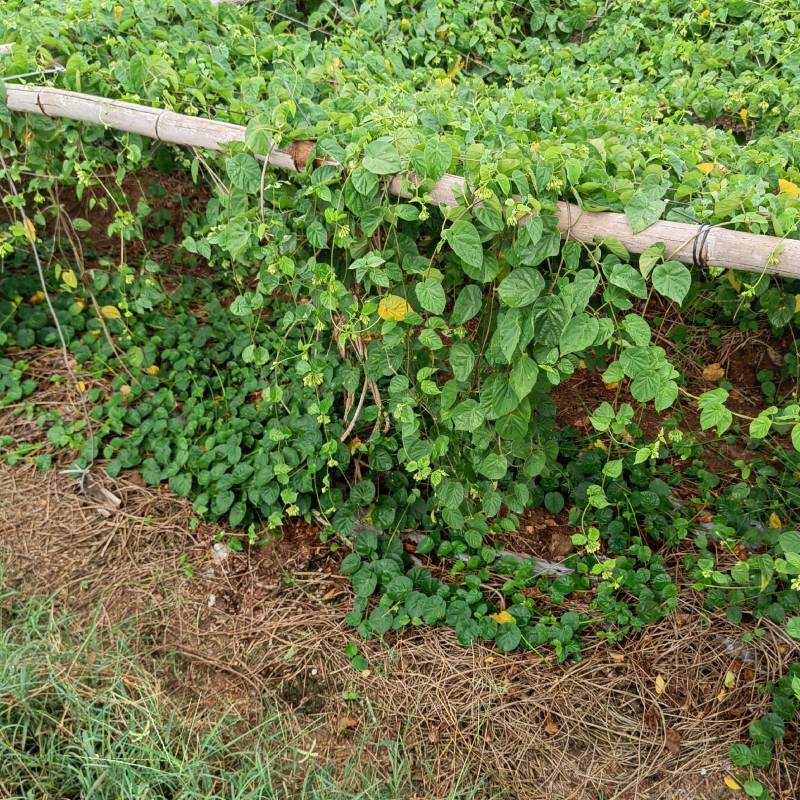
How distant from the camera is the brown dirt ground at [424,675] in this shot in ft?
6.22

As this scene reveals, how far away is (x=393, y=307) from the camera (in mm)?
1763

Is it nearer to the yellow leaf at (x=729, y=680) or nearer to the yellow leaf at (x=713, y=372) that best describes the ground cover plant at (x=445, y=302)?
the yellow leaf at (x=713, y=372)

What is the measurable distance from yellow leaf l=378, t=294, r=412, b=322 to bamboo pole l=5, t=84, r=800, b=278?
274 mm

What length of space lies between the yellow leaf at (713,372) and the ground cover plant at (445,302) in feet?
0.08

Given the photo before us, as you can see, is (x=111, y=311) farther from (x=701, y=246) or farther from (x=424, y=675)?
(x=701, y=246)

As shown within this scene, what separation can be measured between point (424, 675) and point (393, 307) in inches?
43.9

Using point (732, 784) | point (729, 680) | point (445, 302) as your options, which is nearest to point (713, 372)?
point (729, 680)

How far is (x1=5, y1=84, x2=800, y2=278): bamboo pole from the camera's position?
134 cm

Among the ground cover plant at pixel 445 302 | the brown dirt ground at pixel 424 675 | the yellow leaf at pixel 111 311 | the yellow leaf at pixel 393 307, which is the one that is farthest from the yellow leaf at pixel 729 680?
the yellow leaf at pixel 111 311

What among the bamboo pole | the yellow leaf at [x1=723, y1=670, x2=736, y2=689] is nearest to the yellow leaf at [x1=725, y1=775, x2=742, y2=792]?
the yellow leaf at [x1=723, y1=670, x2=736, y2=689]

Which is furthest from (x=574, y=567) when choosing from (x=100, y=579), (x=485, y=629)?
(x=100, y=579)

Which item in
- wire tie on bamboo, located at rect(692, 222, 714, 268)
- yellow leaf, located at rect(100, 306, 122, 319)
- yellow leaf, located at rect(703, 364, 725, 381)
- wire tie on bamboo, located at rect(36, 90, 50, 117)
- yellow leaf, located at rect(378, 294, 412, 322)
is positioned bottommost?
yellow leaf, located at rect(703, 364, 725, 381)

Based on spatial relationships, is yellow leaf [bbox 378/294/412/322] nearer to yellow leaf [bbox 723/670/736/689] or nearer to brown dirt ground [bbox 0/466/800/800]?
brown dirt ground [bbox 0/466/800/800]

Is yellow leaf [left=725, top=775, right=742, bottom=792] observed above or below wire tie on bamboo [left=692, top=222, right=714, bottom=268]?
below
